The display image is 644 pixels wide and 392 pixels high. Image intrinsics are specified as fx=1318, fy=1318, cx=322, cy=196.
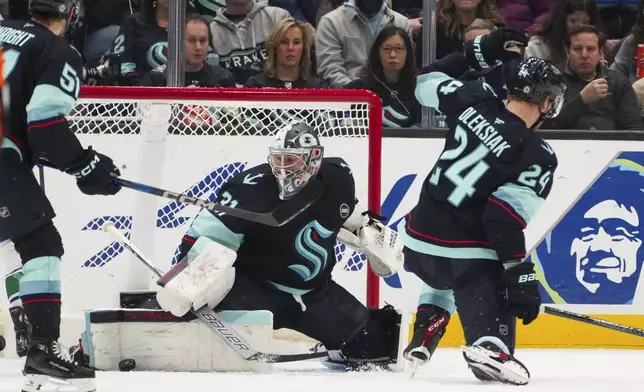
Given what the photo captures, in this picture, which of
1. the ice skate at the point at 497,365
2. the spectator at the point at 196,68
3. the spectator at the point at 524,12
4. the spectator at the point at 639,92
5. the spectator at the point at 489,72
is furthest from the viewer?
the spectator at the point at 524,12

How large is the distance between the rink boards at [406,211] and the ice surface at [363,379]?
0.54 meters

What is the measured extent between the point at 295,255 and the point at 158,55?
1.31m

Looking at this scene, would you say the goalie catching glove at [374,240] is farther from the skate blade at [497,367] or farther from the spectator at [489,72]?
the spectator at [489,72]

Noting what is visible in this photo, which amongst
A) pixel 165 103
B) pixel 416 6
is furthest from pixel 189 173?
pixel 416 6

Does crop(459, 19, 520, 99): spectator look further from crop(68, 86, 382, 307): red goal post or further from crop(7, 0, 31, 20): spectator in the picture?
crop(7, 0, 31, 20): spectator

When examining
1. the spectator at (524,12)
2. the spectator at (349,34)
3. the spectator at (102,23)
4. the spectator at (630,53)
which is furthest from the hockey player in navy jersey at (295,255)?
the spectator at (630,53)

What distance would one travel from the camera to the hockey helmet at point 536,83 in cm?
410

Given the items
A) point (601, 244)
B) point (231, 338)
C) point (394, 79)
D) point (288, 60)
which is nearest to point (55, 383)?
point (231, 338)

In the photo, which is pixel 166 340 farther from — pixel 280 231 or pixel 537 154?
pixel 537 154

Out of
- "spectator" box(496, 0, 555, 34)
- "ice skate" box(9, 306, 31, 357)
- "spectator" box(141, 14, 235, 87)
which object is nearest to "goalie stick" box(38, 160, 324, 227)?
"ice skate" box(9, 306, 31, 357)

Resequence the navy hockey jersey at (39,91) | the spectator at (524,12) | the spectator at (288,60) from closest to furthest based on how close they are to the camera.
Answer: the navy hockey jersey at (39,91), the spectator at (288,60), the spectator at (524,12)

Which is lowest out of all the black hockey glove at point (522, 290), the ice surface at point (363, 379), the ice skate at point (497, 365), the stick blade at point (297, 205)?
the ice surface at point (363, 379)

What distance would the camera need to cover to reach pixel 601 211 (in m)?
5.37

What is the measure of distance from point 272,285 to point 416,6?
1.67 m
